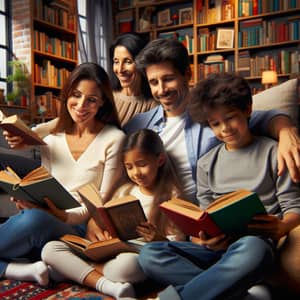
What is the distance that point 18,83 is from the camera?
14.4 ft

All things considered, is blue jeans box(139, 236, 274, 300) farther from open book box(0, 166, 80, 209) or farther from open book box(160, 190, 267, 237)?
open book box(0, 166, 80, 209)

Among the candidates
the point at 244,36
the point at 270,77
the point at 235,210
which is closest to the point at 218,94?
the point at 235,210

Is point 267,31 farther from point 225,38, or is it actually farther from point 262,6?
point 225,38

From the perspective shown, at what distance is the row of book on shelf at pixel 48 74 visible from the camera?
15.3 ft

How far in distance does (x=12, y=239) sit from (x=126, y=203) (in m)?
0.53

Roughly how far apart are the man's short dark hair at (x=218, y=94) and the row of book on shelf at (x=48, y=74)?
3.44 m

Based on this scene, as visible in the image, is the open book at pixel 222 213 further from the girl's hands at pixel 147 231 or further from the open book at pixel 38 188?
the open book at pixel 38 188

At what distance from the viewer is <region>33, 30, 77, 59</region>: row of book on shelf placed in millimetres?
4661

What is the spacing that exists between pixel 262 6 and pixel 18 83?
2934 millimetres

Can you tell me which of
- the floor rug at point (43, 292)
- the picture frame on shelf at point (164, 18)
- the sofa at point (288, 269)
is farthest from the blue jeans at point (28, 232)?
the picture frame on shelf at point (164, 18)

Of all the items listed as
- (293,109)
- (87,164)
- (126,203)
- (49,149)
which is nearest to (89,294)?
(126,203)

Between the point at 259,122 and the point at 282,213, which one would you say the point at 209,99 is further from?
the point at 282,213

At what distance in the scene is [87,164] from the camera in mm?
1679

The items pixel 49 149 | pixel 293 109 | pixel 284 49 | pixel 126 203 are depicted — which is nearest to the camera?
pixel 126 203
